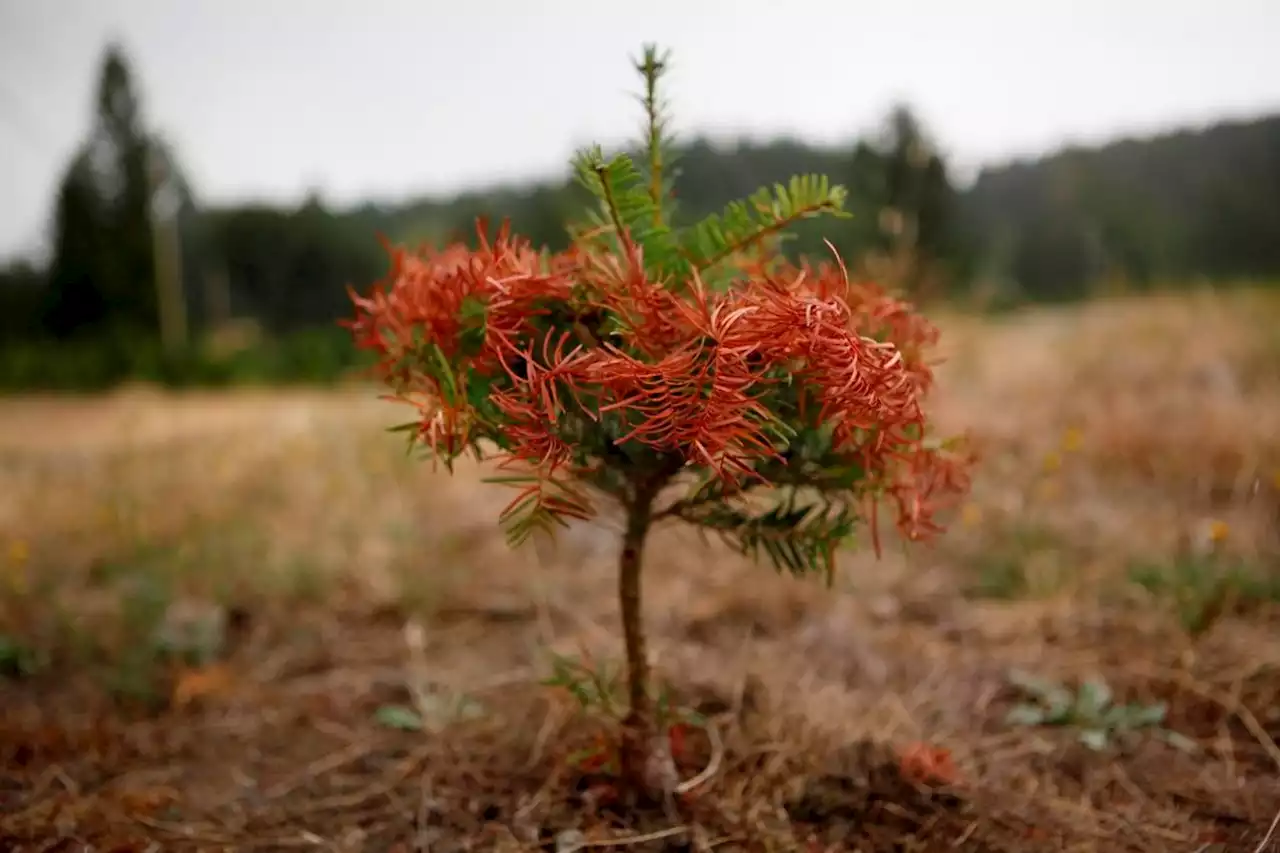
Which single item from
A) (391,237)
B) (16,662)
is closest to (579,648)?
(16,662)

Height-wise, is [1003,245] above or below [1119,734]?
above

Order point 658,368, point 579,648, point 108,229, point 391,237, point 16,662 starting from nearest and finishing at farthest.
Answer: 1. point 658,368
2. point 579,648
3. point 16,662
4. point 391,237
5. point 108,229

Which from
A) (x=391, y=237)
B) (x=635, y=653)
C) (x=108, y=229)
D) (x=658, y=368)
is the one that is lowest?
(x=635, y=653)

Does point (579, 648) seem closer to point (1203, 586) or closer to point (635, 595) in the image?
point (635, 595)

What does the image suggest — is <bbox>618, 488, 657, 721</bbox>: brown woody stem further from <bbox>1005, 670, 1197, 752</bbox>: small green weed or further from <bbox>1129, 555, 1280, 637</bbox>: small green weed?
<bbox>1129, 555, 1280, 637</bbox>: small green weed

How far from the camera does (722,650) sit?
1805mm

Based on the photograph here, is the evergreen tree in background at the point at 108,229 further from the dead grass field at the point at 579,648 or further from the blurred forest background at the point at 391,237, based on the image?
the dead grass field at the point at 579,648

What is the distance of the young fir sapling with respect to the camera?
0.73m

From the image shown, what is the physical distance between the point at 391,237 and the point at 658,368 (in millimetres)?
2277

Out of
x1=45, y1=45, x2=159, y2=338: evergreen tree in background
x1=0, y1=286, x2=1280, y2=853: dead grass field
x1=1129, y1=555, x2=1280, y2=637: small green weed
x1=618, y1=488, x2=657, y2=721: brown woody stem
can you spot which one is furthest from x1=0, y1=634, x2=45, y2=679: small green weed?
x1=1129, y1=555, x2=1280, y2=637: small green weed

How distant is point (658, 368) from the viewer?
0.70 metres

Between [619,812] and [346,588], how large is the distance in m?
1.48

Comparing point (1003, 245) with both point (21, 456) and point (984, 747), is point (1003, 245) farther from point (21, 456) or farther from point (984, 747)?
point (21, 456)

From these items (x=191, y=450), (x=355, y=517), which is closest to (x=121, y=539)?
(x=355, y=517)
